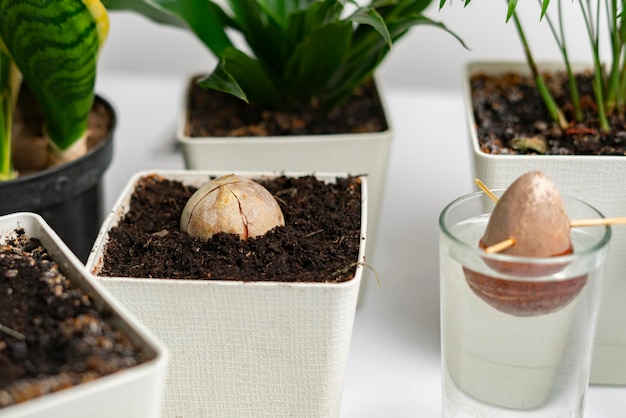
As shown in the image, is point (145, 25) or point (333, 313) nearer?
point (333, 313)

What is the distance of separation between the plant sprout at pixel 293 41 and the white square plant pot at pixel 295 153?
0.22 ft

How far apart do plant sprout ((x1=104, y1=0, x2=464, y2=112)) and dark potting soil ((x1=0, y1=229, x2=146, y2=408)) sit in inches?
10.2

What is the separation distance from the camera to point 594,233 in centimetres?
57

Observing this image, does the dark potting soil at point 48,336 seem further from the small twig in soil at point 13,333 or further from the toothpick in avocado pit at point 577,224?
the toothpick in avocado pit at point 577,224

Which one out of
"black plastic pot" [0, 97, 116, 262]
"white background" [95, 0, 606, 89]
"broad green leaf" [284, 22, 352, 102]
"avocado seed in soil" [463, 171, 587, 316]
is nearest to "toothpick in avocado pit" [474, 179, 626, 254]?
"avocado seed in soil" [463, 171, 587, 316]

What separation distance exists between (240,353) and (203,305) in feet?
0.15

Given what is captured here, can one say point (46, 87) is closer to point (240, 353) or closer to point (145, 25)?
point (240, 353)

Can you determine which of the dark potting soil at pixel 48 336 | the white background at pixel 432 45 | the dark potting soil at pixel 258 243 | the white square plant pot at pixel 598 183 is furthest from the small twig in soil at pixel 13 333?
the white background at pixel 432 45

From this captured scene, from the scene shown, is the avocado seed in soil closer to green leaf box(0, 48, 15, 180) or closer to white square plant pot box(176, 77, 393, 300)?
white square plant pot box(176, 77, 393, 300)

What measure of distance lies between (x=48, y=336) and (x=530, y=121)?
1.57 feet

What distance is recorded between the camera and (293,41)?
808 millimetres

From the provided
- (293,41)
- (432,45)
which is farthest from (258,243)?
(432,45)

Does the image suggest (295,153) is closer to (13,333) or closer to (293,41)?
(293,41)

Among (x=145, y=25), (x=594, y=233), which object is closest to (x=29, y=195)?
(x=594, y=233)
